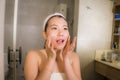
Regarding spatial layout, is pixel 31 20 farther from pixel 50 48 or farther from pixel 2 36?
pixel 50 48

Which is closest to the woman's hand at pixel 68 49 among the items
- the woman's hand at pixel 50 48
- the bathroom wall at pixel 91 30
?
the woman's hand at pixel 50 48

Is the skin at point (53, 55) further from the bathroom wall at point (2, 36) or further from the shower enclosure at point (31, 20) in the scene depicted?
the shower enclosure at point (31, 20)

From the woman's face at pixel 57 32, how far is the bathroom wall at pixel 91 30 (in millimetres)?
1563

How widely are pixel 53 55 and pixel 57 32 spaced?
0.49ft

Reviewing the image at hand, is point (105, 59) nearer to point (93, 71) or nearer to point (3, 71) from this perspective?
point (93, 71)

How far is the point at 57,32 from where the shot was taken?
96 cm

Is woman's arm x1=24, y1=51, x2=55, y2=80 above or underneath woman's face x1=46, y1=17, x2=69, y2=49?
underneath

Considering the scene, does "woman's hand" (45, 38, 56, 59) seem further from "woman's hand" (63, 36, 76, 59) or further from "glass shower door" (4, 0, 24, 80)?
"glass shower door" (4, 0, 24, 80)

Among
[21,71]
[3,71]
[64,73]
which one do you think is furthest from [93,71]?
[64,73]

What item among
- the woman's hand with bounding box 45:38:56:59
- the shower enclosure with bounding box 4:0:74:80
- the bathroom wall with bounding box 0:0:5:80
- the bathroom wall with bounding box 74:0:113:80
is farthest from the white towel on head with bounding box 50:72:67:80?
the shower enclosure with bounding box 4:0:74:80

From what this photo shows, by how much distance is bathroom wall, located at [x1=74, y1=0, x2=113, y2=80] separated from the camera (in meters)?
2.54

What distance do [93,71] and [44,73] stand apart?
1943 millimetres

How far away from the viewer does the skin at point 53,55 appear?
Answer: 0.92m

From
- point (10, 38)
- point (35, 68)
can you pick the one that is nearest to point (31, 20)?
point (10, 38)
